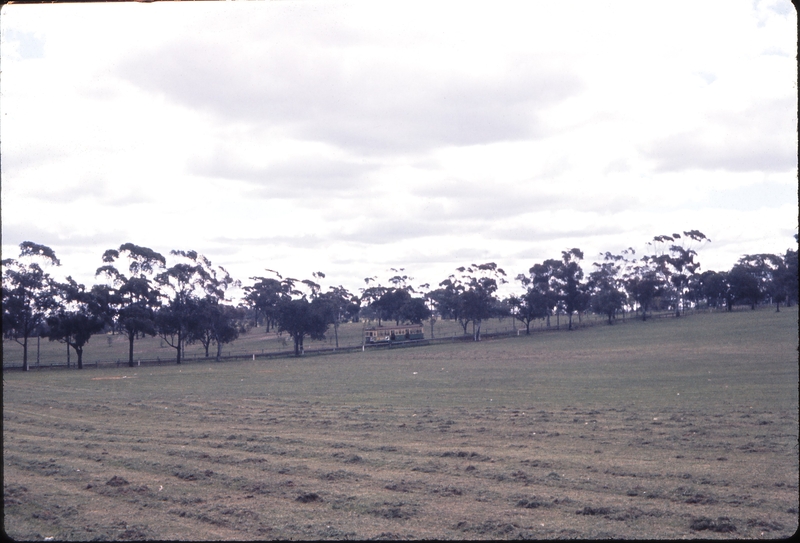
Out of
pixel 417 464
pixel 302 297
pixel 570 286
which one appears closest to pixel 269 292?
pixel 302 297

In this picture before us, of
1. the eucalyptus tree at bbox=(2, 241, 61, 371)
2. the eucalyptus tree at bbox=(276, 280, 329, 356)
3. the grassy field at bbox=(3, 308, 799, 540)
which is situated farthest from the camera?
the eucalyptus tree at bbox=(276, 280, 329, 356)

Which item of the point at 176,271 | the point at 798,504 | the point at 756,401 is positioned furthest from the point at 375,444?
the point at 176,271

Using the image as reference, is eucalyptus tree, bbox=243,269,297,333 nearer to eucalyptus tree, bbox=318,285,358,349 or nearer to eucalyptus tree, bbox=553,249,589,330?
eucalyptus tree, bbox=318,285,358,349

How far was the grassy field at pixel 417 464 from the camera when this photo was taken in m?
9.60

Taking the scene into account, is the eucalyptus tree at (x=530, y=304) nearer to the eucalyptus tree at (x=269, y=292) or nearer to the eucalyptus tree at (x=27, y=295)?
the eucalyptus tree at (x=269, y=292)

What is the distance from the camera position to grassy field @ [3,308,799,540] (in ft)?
31.5

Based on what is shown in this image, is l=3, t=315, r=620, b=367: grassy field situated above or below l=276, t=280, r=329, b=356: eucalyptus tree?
below

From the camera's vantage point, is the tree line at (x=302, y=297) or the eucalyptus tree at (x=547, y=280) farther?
the eucalyptus tree at (x=547, y=280)

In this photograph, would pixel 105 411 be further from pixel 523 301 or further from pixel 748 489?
pixel 523 301

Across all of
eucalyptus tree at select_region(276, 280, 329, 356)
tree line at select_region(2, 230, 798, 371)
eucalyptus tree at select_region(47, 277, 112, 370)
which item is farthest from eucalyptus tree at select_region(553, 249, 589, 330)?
eucalyptus tree at select_region(47, 277, 112, 370)

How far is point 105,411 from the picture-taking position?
25.7 m

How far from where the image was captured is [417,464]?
13.6m

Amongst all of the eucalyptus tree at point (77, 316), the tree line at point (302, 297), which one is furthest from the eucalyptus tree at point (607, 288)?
the eucalyptus tree at point (77, 316)

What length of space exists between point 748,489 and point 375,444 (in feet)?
26.7
